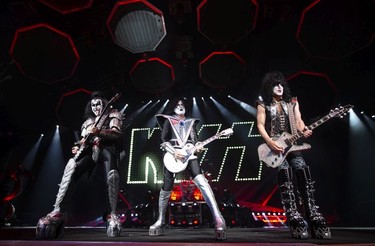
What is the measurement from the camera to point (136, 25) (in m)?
7.48

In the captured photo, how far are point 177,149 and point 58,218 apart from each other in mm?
1886

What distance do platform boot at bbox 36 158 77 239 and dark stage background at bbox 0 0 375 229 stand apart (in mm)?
4518

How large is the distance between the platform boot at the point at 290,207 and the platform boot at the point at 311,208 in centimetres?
10

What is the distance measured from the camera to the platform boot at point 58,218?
347 cm

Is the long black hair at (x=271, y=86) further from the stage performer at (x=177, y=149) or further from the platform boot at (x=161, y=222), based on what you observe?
the platform boot at (x=161, y=222)

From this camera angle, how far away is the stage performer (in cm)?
392

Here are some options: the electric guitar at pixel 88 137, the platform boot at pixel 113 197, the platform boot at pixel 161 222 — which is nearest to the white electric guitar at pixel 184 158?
the platform boot at pixel 161 222

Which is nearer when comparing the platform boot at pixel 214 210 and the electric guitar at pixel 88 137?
the platform boot at pixel 214 210

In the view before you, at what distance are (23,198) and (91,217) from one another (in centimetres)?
291

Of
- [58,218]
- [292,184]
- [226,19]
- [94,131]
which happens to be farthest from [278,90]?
[226,19]

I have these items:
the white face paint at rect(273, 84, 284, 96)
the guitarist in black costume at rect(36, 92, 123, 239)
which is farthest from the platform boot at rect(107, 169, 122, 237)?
the white face paint at rect(273, 84, 284, 96)

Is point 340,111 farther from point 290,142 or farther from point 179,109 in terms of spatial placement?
point 179,109

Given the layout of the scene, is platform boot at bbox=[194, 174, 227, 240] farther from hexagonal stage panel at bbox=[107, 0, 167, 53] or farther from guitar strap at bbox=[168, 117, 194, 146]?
hexagonal stage panel at bbox=[107, 0, 167, 53]

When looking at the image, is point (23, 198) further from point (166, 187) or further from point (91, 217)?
point (166, 187)
